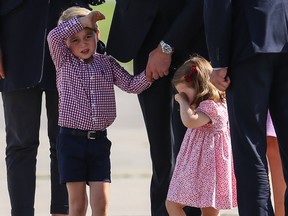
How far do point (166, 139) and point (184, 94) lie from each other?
0.37 metres

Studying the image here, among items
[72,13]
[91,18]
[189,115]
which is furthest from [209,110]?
[72,13]

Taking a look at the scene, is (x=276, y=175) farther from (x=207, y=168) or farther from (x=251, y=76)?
(x=251, y=76)

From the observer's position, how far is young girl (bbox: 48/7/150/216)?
5.57m

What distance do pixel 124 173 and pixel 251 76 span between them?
3.39 metres

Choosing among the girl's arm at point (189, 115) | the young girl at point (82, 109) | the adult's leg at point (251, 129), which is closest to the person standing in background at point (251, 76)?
the adult's leg at point (251, 129)

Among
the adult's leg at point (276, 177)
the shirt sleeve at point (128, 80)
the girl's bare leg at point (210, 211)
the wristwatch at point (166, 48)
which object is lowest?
the girl's bare leg at point (210, 211)

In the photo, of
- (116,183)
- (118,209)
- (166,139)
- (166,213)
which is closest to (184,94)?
(166,139)

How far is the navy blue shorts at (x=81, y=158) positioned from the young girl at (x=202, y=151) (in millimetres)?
401

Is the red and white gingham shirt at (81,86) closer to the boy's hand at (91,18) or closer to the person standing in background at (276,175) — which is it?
the boy's hand at (91,18)

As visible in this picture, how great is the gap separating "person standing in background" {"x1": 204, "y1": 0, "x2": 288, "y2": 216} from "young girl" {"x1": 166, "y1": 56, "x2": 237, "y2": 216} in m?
0.46

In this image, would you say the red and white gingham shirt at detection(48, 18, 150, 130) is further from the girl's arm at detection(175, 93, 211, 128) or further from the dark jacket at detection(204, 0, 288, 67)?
the dark jacket at detection(204, 0, 288, 67)

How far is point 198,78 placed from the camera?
5.59 meters

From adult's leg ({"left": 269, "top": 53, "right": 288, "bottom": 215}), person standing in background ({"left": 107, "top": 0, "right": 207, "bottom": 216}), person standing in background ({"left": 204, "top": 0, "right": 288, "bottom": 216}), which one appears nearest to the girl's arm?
person standing in background ({"left": 107, "top": 0, "right": 207, "bottom": 216})

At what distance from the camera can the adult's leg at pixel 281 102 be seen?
5.00 m
